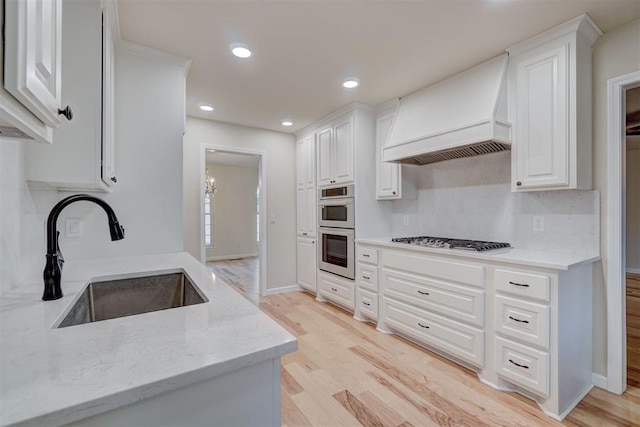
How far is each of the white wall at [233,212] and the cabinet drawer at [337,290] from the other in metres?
4.39

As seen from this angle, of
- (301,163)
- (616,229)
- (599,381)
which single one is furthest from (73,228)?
(599,381)

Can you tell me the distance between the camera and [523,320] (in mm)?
1910

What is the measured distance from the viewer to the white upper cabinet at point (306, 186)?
4.22 m

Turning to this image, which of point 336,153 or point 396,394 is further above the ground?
point 336,153

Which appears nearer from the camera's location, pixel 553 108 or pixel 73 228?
pixel 73 228

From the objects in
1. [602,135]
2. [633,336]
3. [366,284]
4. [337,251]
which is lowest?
[633,336]

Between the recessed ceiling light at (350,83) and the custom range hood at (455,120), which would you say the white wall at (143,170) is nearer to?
the recessed ceiling light at (350,83)

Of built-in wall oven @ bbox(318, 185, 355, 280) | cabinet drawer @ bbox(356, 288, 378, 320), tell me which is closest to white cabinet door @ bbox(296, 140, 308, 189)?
built-in wall oven @ bbox(318, 185, 355, 280)

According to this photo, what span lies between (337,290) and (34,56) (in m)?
3.46

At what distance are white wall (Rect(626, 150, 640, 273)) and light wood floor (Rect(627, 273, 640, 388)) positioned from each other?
144 centimetres

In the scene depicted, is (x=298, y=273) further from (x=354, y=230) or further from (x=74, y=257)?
(x=74, y=257)

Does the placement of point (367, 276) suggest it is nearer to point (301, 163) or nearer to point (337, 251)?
point (337, 251)

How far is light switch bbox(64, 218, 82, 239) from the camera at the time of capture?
1836 mm

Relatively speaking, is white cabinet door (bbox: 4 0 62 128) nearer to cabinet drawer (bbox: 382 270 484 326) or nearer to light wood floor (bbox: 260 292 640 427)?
light wood floor (bbox: 260 292 640 427)
